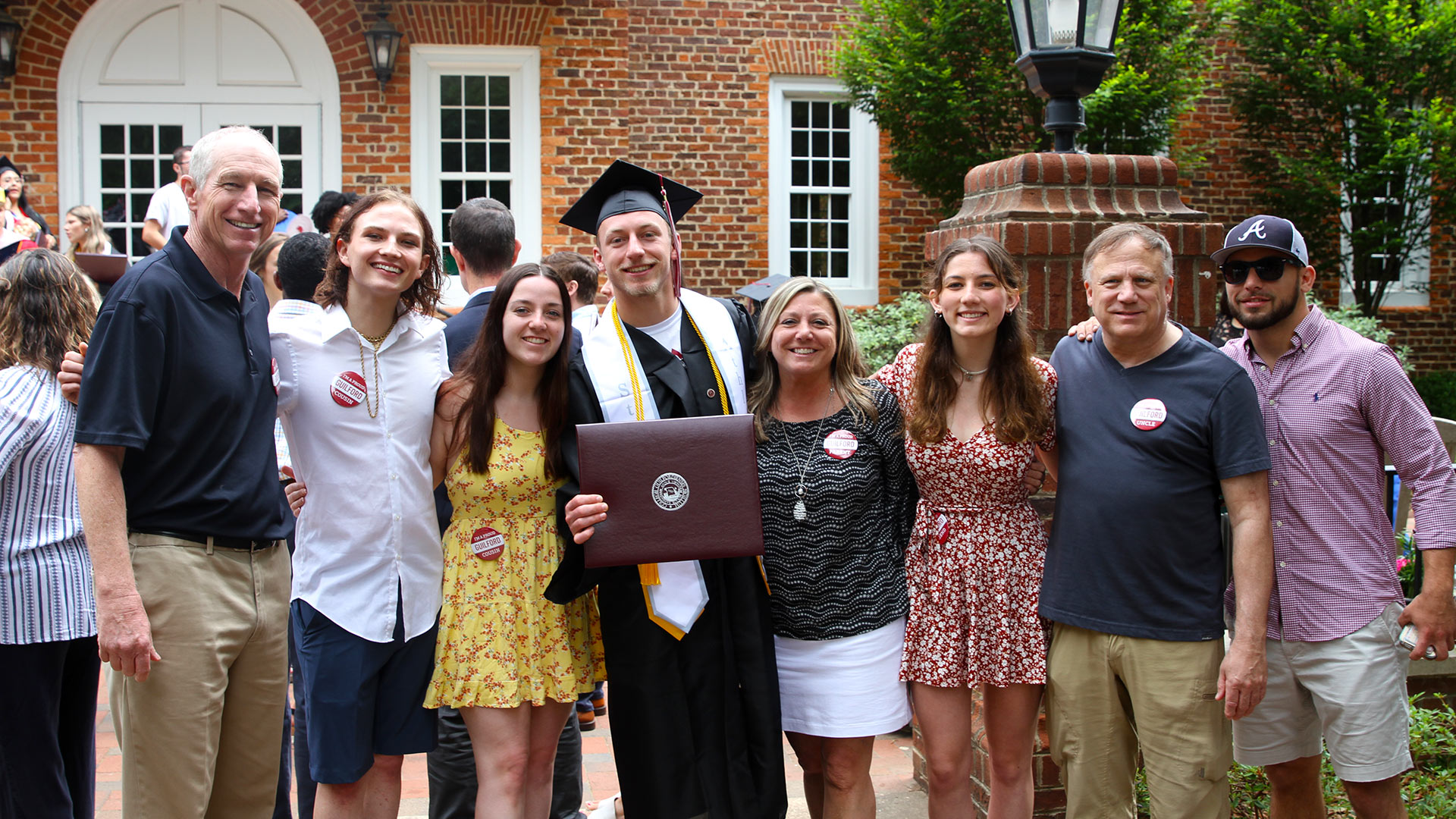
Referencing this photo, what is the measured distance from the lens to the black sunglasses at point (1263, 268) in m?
3.29

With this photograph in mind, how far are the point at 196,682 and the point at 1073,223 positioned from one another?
2.97m

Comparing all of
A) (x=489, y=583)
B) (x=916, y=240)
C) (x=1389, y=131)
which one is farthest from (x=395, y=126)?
(x=1389, y=131)

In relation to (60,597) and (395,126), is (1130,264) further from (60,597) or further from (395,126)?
(395,126)

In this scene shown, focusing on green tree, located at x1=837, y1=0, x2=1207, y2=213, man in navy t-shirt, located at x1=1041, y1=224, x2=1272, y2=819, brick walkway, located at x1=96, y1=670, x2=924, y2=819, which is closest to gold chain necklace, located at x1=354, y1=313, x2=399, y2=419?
brick walkway, located at x1=96, y1=670, x2=924, y2=819

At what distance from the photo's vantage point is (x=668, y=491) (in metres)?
2.99

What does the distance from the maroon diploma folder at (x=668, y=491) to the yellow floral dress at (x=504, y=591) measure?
0.25m

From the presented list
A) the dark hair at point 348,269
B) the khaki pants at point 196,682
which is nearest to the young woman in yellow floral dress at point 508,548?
the dark hair at point 348,269

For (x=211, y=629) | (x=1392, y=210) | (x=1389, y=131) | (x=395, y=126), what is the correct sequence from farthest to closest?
1. (x=1392, y=210)
2. (x=1389, y=131)
3. (x=395, y=126)
4. (x=211, y=629)

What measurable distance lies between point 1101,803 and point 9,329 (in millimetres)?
3460

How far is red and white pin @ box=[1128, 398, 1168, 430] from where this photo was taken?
303 centimetres

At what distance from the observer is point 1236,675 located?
2.98m

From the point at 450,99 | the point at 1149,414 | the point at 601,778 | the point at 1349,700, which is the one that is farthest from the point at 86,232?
the point at 1349,700

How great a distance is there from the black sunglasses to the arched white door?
8.65 m

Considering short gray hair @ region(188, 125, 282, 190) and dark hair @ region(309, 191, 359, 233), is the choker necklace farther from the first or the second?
dark hair @ region(309, 191, 359, 233)
